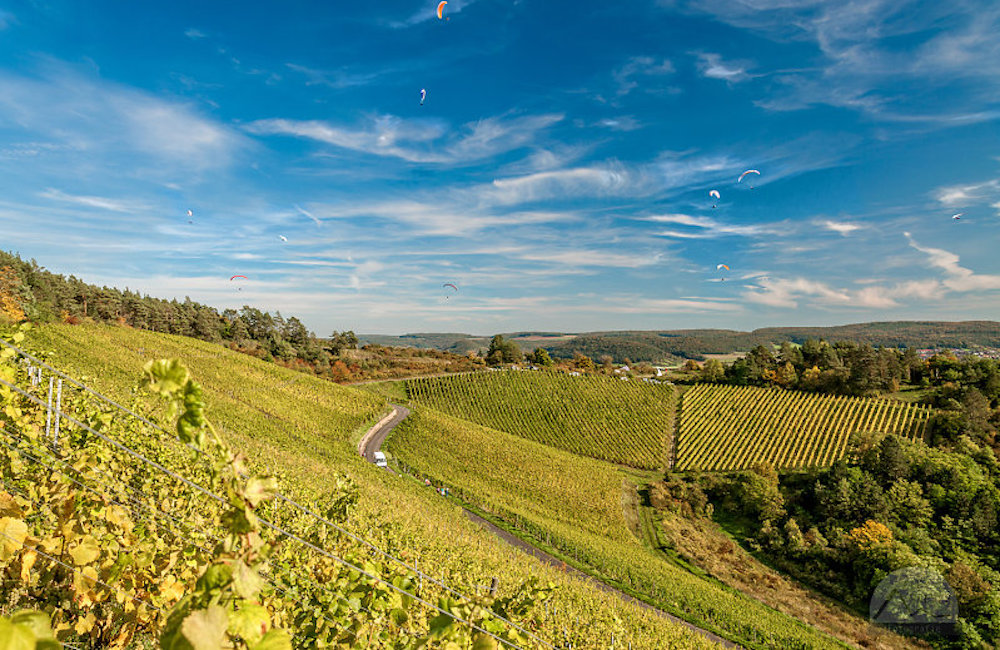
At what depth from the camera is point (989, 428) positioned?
42781 mm

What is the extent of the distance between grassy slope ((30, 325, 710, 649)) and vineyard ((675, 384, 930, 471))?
31.5 meters

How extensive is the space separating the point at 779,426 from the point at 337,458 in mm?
48081

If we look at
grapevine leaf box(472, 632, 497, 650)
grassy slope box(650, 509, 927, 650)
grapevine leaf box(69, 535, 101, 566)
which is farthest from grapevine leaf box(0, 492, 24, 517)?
grassy slope box(650, 509, 927, 650)

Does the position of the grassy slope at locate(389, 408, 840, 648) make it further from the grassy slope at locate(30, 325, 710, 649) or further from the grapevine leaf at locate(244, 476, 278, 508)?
the grapevine leaf at locate(244, 476, 278, 508)

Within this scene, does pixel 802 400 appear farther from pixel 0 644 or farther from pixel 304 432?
pixel 0 644

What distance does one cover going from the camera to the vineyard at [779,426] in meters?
44.2

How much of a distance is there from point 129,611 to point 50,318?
50.5 meters

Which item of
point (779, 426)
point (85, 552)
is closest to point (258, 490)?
point (85, 552)

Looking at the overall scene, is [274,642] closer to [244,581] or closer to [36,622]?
[244,581]

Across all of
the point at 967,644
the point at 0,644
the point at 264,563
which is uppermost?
the point at 0,644

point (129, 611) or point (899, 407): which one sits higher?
point (129, 611)

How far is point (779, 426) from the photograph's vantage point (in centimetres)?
5116

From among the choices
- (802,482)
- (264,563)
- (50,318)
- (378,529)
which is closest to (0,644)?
(264,563)

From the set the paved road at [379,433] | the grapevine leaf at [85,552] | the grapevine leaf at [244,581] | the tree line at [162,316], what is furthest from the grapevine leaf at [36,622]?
the tree line at [162,316]
